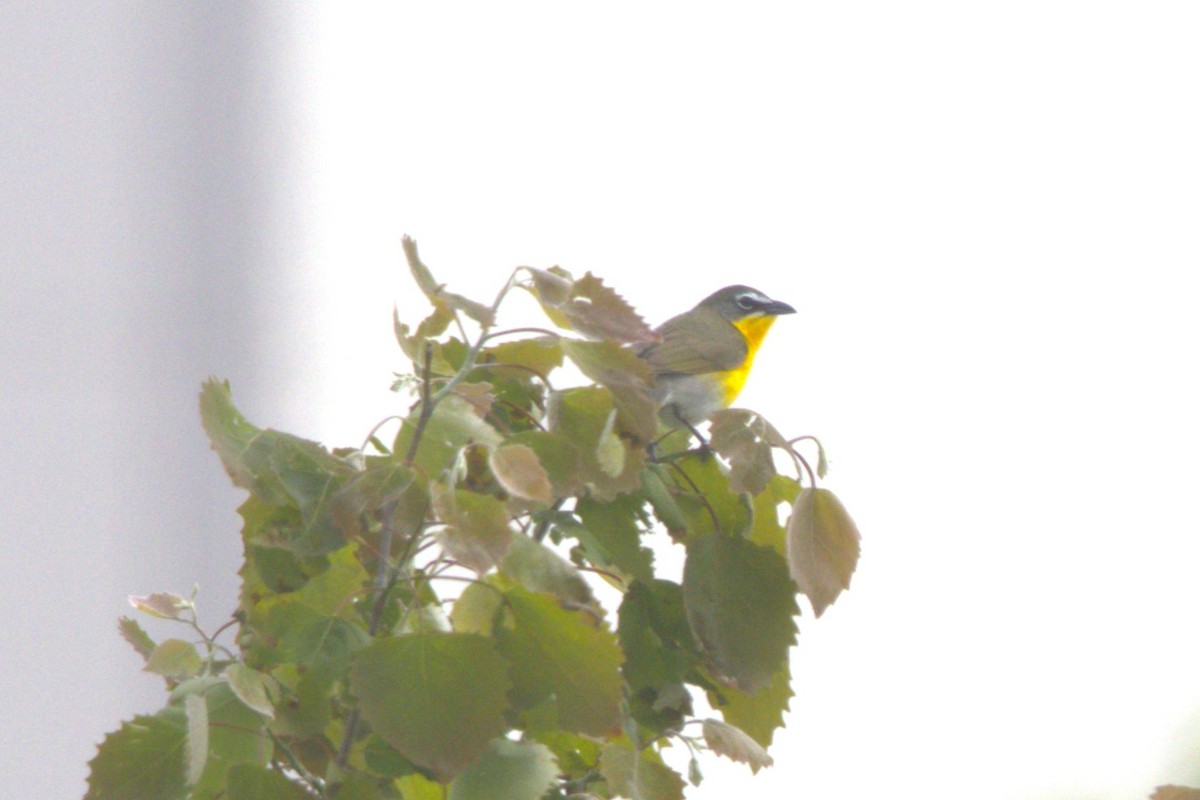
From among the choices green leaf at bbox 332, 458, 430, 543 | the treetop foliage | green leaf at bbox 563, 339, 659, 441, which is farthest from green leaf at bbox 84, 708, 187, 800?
green leaf at bbox 563, 339, 659, 441

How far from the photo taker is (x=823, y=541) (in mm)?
531

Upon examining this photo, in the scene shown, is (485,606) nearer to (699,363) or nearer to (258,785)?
(258,785)

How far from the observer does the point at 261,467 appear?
507 mm

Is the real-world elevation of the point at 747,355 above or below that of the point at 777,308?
below

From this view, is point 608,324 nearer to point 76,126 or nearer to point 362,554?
point 362,554

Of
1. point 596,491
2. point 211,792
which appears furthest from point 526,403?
point 211,792

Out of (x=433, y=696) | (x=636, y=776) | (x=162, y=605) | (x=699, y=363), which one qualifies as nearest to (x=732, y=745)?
(x=636, y=776)

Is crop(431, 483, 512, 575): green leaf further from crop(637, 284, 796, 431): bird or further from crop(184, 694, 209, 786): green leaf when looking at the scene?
crop(637, 284, 796, 431): bird

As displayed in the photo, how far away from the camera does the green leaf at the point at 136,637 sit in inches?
22.2

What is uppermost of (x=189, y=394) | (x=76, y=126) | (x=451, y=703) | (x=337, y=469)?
(x=76, y=126)

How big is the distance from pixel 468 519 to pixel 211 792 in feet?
0.57

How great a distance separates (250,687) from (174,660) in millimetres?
68

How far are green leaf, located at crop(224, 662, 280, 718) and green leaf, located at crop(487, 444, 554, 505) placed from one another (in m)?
0.12

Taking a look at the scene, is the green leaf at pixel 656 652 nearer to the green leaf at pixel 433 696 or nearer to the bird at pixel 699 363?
the green leaf at pixel 433 696
